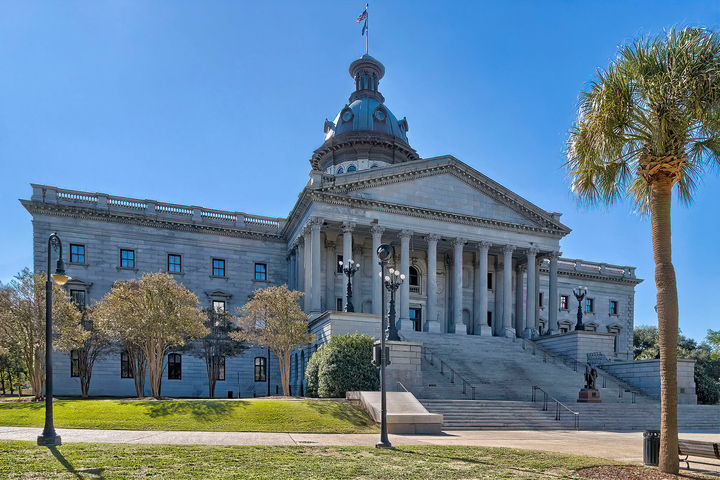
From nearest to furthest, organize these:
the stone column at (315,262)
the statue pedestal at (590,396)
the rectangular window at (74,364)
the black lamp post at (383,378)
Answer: the black lamp post at (383,378), the statue pedestal at (590,396), the rectangular window at (74,364), the stone column at (315,262)

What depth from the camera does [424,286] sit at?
48406 mm

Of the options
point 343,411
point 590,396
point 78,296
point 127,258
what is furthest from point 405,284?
point 78,296

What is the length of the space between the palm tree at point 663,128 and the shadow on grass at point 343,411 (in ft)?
37.1

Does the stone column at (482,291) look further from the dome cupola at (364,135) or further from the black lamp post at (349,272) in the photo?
the dome cupola at (364,135)

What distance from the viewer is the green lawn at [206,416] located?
19.2 meters

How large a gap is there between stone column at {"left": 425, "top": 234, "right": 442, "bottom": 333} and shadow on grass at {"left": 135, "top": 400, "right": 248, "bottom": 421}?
22187mm

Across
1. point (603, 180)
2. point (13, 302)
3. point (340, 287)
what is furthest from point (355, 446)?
point (340, 287)

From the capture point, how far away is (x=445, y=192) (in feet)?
147

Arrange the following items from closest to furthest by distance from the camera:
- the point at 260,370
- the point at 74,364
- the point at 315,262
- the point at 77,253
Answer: the point at 74,364 → the point at 315,262 → the point at 77,253 → the point at 260,370

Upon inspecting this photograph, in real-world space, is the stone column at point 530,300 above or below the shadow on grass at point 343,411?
above

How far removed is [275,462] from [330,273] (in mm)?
33241

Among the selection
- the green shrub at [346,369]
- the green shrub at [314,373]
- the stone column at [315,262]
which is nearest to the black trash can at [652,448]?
the green shrub at [346,369]

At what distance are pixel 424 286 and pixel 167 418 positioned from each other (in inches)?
1231

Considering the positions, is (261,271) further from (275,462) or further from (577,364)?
(275,462)
